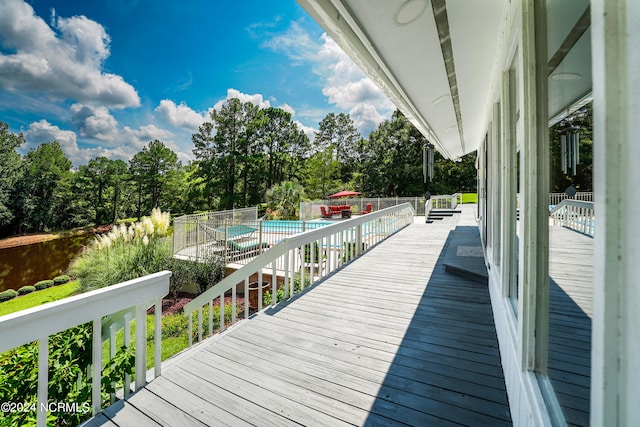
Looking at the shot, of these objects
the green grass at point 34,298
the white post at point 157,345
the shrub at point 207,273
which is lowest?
the green grass at point 34,298

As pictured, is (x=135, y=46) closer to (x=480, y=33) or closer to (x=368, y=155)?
(x=368, y=155)

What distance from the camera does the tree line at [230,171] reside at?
85.9 feet

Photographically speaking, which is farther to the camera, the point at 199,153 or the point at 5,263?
the point at 199,153

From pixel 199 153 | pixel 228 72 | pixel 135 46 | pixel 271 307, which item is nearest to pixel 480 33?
pixel 271 307

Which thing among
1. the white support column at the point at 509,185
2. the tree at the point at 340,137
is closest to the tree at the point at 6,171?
the tree at the point at 340,137

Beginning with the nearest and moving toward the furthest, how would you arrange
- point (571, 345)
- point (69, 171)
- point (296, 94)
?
point (571, 345) < point (69, 171) < point (296, 94)

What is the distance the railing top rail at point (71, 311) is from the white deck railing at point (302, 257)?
785mm

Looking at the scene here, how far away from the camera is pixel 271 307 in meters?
3.50

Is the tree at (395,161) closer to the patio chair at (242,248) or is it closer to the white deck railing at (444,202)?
the white deck railing at (444,202)

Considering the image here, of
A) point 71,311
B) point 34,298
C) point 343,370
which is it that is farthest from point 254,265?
point 34,298

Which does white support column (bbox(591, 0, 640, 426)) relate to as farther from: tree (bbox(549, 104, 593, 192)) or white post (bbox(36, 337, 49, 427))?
white post (bbox(36, 337, 49, 427))

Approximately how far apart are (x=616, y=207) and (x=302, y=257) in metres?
3.51

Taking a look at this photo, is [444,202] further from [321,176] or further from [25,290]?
[25,290]

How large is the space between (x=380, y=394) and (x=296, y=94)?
4126cm
